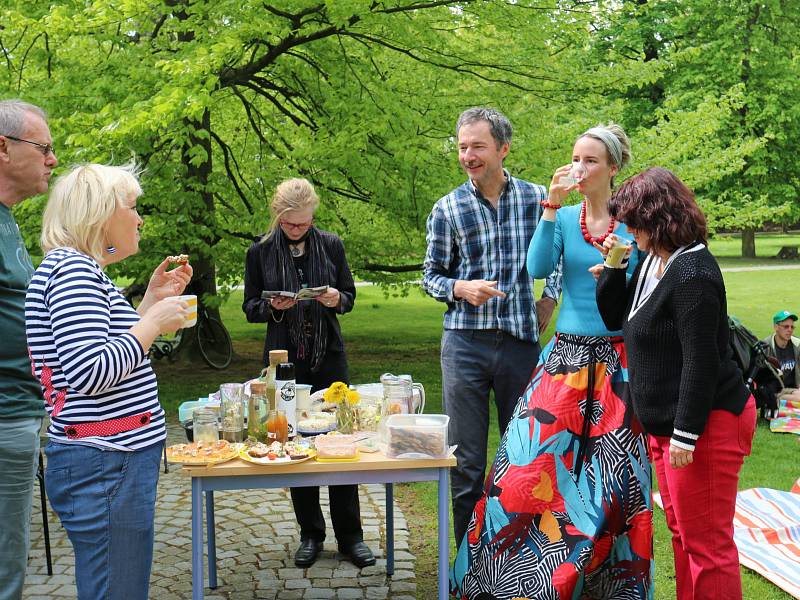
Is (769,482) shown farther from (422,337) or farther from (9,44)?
(422,337)

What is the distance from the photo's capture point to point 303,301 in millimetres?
4277

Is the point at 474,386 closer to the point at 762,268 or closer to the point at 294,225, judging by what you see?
the point at 294,225

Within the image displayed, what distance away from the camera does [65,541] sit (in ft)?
16.4

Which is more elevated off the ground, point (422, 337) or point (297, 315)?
point (297, 315)

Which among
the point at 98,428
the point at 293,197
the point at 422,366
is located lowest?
the point at 422,366

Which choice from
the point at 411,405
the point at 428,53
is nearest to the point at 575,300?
the point at 411,405

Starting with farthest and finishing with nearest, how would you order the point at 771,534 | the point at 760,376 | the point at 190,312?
1. the point at 760,376
2. the point at 771,534
3. the point at 190,312

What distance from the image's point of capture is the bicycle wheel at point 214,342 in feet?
38.8

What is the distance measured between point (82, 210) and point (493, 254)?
199 cm

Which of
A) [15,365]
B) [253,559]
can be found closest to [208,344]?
[253,559]

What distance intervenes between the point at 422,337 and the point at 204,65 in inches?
392

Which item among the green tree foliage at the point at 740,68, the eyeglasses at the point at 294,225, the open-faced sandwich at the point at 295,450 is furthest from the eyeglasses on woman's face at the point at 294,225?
the green tree foliage at the point at 740,68

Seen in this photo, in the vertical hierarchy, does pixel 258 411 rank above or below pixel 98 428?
below

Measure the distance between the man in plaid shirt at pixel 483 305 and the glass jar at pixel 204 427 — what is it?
1142mm
